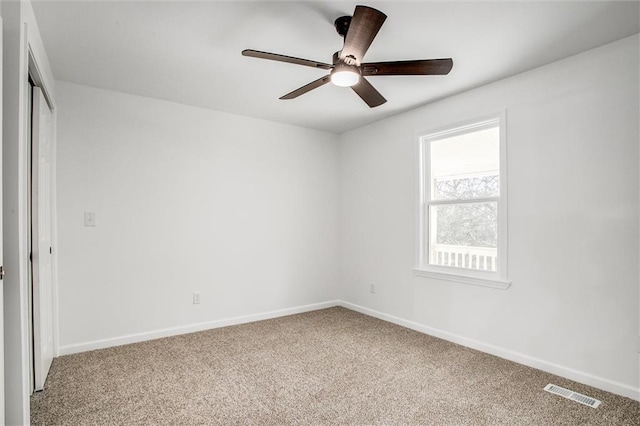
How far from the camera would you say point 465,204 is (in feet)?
11.2

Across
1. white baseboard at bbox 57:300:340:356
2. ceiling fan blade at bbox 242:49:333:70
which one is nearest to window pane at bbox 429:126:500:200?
ceiling fan blade at bbox 242:49:333:70

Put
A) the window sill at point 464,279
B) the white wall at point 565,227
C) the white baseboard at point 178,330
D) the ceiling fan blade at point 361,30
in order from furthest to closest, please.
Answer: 1. the white baseboard at point 178,330
2. the window sill at point 464,279
3. the white wall at point 565,227
4. the ceiling fan blade at point 361,30

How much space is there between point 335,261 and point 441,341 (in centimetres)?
182

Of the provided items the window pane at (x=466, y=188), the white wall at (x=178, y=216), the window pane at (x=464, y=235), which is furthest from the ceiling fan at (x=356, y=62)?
the white wall at (x=178, y=216)

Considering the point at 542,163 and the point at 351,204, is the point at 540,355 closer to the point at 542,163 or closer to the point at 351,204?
the point at 542,163

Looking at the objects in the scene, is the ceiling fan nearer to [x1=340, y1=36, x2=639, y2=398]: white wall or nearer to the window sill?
[x1=340, y1=36, x2=639, y2=398]: white wall

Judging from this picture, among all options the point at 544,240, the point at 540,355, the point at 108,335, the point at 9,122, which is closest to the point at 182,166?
the point at 108,335

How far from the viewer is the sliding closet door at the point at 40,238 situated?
2404 mm

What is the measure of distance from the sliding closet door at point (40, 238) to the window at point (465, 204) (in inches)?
126

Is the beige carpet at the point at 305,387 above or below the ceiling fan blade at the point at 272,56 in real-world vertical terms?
below

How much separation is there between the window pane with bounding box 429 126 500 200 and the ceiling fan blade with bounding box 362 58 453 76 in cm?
130

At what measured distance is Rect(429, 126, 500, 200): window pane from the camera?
10.6ft

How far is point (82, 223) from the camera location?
126 inches

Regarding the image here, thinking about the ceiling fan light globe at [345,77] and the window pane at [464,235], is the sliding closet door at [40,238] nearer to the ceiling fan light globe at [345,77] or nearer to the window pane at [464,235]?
the ceiling fan light globe at [345,77]
